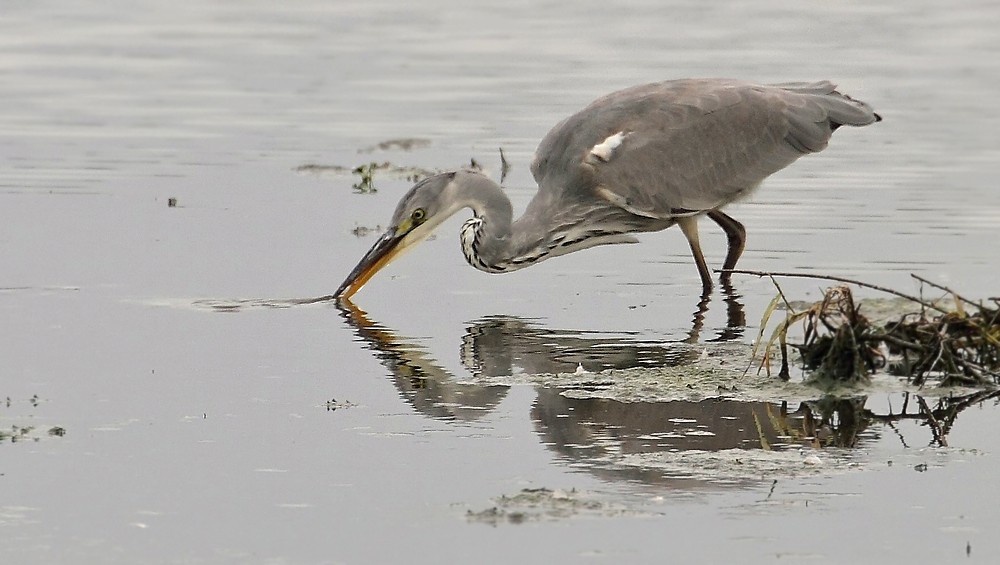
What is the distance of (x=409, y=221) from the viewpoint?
915 cm

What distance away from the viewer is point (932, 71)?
57.7 feet

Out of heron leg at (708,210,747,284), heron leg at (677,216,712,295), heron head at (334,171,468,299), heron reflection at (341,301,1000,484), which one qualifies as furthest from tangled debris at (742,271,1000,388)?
heron leg at (708,210,747,284)

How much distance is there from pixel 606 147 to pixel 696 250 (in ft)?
2.63

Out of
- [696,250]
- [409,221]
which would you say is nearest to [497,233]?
[409,221]

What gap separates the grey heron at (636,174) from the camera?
9.23m

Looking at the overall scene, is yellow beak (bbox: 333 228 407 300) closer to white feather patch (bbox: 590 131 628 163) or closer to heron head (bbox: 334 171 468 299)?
heron head (bbox: 334 171 468 299)

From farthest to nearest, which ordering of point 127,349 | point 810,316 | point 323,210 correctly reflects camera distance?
point 323,210 → point 127,349 → point 810,316

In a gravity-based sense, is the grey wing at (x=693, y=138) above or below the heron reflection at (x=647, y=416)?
above

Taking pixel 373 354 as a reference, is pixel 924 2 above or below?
above

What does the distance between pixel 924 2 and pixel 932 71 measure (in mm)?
6668

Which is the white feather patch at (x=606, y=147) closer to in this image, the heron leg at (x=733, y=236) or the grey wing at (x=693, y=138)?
the grey wing at (x=693, y=138)

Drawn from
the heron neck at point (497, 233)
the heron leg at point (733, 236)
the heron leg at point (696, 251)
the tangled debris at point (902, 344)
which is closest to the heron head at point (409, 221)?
the heron neck at point (497, 233)

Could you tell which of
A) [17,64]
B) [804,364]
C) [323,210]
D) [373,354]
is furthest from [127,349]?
→ [17,64]

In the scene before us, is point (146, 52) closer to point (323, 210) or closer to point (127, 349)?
point (323, 210)
